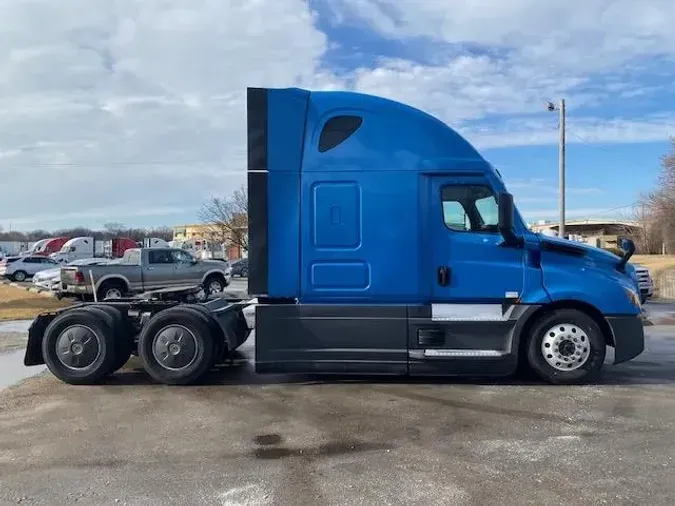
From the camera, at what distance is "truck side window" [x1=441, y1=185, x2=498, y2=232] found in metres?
7.89

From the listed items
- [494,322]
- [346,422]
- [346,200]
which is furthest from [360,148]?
[346,422]

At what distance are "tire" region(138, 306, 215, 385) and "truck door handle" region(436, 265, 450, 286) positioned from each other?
2.96m

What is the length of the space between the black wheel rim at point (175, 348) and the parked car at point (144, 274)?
436 inches

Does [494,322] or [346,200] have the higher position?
[346,200]

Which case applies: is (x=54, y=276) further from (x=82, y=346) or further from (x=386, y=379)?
(x=386, y=379)

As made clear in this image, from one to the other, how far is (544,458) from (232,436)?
278 cm

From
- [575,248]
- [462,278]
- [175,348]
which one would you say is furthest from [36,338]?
[575,248]

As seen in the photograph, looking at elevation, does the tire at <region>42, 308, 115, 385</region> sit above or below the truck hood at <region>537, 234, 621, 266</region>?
below

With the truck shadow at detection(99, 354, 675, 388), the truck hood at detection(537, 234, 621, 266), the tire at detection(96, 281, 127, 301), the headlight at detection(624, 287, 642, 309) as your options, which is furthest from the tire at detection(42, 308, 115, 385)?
→ the tire at detection(96, 281, 127, 301)

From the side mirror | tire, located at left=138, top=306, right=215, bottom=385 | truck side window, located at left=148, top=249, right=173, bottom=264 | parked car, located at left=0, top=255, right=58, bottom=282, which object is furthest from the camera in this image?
parked car, located at left=0, top=255, right=58, bottom=282

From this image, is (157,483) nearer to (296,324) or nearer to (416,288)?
(296,324)

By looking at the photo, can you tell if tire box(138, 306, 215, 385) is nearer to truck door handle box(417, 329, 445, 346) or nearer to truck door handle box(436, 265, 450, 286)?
truck door handle box(417, 329, 445, 346)

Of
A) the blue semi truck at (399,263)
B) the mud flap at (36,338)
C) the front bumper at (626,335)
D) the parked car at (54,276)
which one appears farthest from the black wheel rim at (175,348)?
the parked car at (54,276)

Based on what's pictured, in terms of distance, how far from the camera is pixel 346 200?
7.91m
